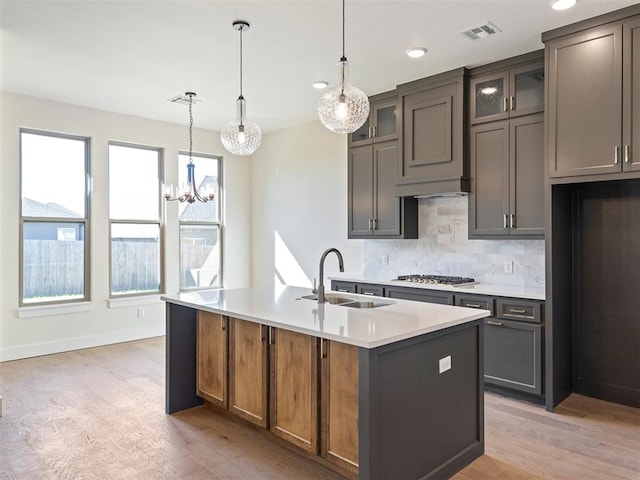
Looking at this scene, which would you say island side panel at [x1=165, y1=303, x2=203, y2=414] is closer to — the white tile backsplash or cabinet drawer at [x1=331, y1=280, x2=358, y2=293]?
cabinet drawer at [x1=331, y1=280, x2=358, y2=293]

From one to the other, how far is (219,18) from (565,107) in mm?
2562

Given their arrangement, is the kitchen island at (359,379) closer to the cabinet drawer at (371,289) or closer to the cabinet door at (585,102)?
the cabinet drawer at (371,289)

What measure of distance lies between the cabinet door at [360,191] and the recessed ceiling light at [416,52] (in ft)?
4.23

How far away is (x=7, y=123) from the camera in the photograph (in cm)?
489

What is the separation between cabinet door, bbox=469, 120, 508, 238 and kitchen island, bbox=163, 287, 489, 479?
1479mm

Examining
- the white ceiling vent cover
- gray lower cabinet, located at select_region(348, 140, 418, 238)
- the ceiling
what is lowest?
gray lower cabinet, located at select_region(348, 140, 418, 238)

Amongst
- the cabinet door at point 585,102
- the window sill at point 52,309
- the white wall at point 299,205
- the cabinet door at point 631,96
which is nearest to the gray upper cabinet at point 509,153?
the cabinet door at point 585,102

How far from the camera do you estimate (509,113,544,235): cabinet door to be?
3.67 meters

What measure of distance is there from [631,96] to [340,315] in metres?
2.43

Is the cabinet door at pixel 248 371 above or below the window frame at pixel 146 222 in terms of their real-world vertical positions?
below

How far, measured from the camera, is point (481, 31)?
336 cm

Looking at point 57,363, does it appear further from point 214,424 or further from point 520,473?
point 520,473

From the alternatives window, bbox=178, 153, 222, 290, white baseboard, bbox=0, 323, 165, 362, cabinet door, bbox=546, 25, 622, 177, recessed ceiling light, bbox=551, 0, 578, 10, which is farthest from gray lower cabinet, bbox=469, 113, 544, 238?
white baseboard, bbox=0, 323, 165, 362

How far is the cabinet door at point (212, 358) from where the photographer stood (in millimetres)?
3104
